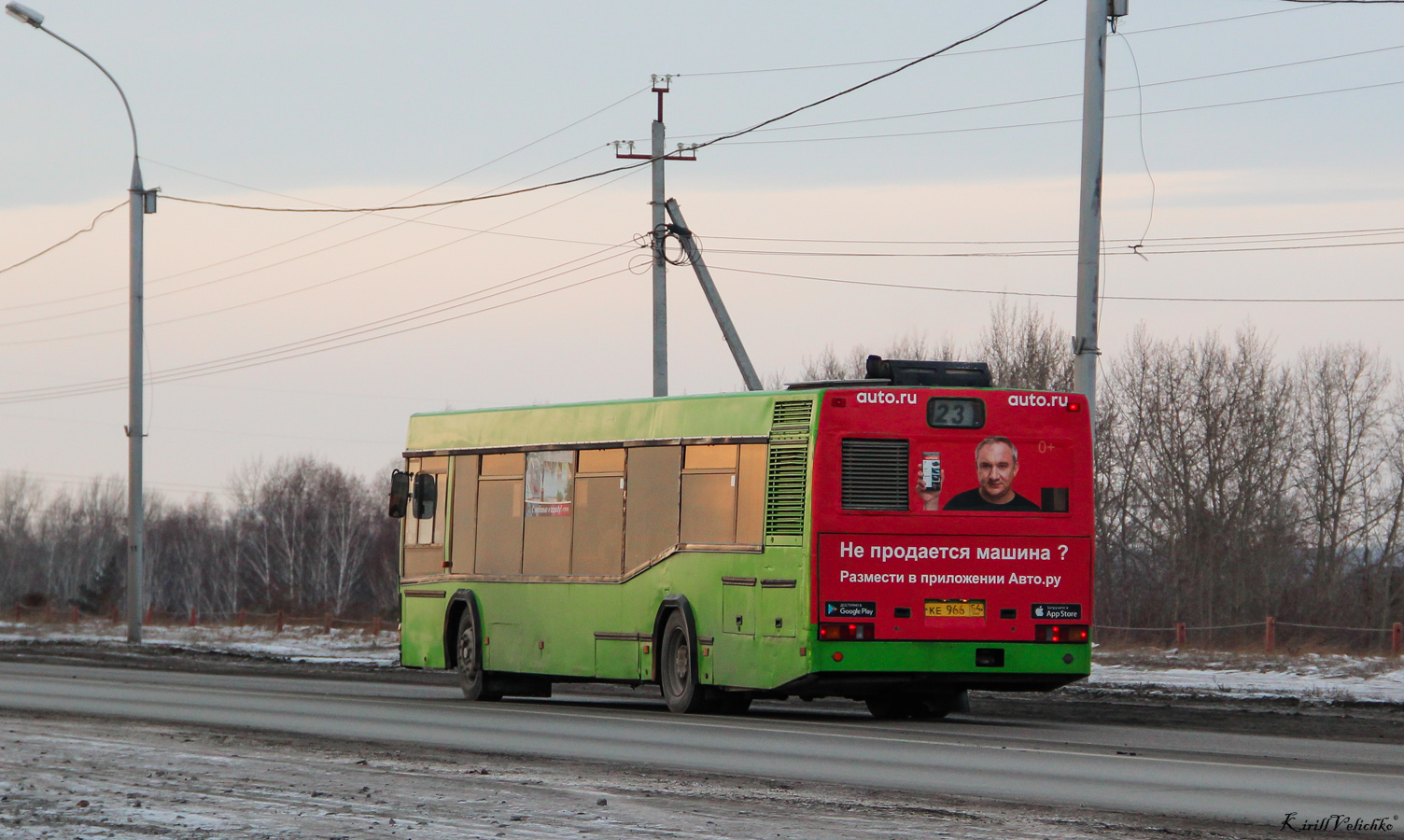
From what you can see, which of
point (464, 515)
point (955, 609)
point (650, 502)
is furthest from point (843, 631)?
point (464, 515)

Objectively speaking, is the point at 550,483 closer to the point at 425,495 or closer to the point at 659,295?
the point at 425,495

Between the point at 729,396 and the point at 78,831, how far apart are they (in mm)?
10009

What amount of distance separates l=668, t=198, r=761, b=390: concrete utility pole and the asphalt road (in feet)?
35.2

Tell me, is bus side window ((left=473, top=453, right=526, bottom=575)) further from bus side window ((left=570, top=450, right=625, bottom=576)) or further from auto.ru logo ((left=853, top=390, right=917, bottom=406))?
auto.ru logo ((left=853, top=390, right=917, bottom=406))

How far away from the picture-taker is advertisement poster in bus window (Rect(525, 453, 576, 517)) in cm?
2036

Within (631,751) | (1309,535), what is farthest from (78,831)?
(1309,535)

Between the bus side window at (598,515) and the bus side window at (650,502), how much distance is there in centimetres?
14

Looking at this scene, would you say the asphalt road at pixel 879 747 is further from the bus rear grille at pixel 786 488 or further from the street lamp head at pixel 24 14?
the street lamp head at pixel 24 14

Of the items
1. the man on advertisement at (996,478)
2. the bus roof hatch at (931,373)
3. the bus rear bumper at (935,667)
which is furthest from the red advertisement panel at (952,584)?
the bus roof hatch at (931,373)

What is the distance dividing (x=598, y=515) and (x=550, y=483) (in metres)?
1.01

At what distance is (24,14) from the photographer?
39031 millimetres

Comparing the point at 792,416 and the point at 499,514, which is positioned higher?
the point at 792,416

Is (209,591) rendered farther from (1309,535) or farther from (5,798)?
(5,798)

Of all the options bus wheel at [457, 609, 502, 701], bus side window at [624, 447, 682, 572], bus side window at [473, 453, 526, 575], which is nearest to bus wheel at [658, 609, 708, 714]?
bus side window at [624, 447, 682, 572]
